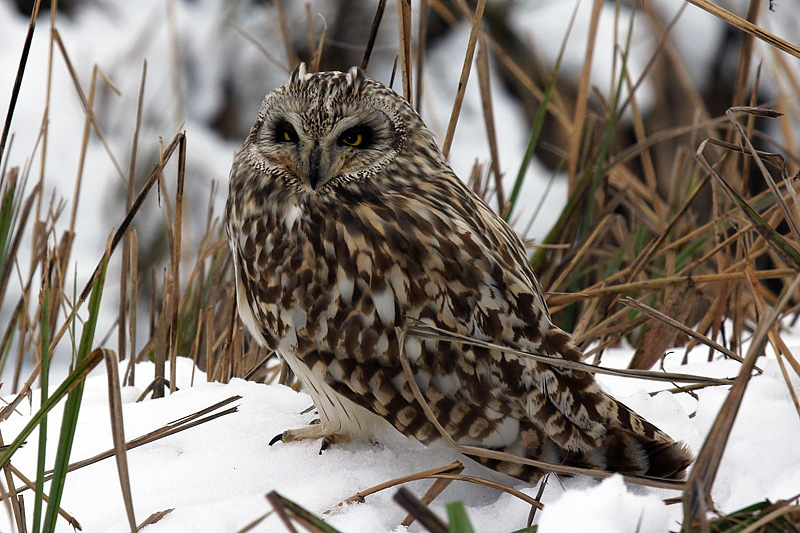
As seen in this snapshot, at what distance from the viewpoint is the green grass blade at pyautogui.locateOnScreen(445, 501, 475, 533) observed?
3.21 feet

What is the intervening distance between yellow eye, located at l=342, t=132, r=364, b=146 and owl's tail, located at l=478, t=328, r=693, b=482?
24.8 inches

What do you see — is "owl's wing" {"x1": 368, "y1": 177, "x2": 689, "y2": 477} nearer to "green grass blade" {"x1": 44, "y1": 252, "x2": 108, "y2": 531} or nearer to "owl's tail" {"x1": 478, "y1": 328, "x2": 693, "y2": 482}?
"owl's tail" {"x1": 478, "y1": 328, "x2": 693, "y2": 482}

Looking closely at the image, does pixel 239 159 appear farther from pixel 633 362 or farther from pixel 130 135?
pixel 130 135

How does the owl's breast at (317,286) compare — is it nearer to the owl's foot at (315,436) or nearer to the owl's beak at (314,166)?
the owl's beak at (314,166)

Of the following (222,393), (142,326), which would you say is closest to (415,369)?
(222,393)

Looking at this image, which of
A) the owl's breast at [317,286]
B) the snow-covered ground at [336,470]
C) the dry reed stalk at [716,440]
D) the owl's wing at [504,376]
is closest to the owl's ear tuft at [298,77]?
the owl's breast at [317,286]

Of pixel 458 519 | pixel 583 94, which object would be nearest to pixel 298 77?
pixel 583 94

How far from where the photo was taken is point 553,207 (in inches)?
227

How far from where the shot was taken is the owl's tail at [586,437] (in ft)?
5.15

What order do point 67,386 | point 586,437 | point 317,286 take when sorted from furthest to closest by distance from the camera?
point 317,286, point 586,437, point 67,386

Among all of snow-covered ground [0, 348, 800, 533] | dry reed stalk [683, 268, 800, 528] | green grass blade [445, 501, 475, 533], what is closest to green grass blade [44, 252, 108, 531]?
snow-covered ground [0, 348, 800, 533]

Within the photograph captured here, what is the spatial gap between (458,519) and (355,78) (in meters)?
1.11

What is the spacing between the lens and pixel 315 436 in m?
1.84

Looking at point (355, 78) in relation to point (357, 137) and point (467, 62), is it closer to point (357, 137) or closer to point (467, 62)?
point (357, 137)
